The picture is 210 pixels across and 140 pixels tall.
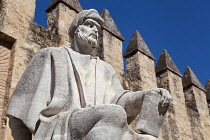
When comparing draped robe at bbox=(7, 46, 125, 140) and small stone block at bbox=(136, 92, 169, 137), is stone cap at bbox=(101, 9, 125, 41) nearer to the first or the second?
draped robe at bbox=(7, 46, 125, 140)

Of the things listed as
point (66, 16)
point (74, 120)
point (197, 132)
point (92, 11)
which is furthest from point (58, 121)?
point (197, 132)

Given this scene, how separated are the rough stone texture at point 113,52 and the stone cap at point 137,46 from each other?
0.74 metres

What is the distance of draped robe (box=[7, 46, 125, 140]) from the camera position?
104 inches

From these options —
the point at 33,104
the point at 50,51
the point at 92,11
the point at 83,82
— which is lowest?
the point at 33,104

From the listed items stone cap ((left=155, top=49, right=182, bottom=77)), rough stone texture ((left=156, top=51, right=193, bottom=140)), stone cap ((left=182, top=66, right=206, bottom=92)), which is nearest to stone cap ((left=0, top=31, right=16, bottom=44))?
rough stone texture ((left=156, top=51, right=193, bottom=140))

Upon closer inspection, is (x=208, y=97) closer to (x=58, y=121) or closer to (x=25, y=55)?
(x=25, y=55)

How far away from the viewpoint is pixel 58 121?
2.59 meters

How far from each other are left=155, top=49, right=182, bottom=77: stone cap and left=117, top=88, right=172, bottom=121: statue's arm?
20.2ft

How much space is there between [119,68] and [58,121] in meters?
4.89

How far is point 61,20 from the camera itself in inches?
260

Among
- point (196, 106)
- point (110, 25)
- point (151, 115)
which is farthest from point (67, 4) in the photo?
point (196, 106)

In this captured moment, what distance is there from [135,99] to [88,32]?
841mm

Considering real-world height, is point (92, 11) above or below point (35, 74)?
above

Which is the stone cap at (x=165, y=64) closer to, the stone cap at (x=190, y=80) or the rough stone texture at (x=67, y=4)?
the stone cap at (x=190, y=80)
